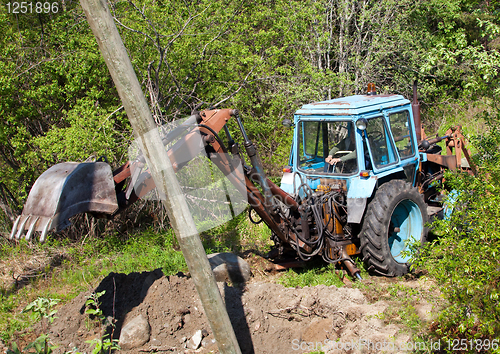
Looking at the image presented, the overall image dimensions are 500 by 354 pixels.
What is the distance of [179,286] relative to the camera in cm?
533

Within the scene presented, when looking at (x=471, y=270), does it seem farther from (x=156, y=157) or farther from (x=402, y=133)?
(x=402, y=133)

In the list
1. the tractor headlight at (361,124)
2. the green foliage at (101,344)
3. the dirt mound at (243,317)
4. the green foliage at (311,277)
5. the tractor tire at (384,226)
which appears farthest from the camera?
the green foliage at (311,277)

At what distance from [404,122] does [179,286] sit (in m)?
4.22

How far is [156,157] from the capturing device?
3436 mm

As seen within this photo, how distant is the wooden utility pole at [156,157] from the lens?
326 cm

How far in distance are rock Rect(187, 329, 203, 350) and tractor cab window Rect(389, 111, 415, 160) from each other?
157 inches

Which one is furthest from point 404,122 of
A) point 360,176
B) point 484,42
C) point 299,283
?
point 484,42

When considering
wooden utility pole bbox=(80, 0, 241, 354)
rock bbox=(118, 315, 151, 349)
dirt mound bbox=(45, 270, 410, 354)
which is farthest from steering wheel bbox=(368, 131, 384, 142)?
rock bbox=(118, 315, 151, 349)

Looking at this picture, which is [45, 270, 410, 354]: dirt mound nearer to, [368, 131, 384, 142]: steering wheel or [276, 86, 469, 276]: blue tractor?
[276, 86, 469, 276]: blue tractor

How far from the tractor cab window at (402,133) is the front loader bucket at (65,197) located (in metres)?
4.32

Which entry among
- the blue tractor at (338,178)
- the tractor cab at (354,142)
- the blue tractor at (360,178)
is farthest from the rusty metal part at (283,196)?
the tractor cab at (354,142)

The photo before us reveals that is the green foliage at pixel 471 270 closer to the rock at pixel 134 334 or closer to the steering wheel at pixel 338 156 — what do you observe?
the steering wheel at pixel 338 156

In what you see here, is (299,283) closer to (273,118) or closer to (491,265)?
(491,265)

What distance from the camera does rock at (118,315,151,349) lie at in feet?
15.3
